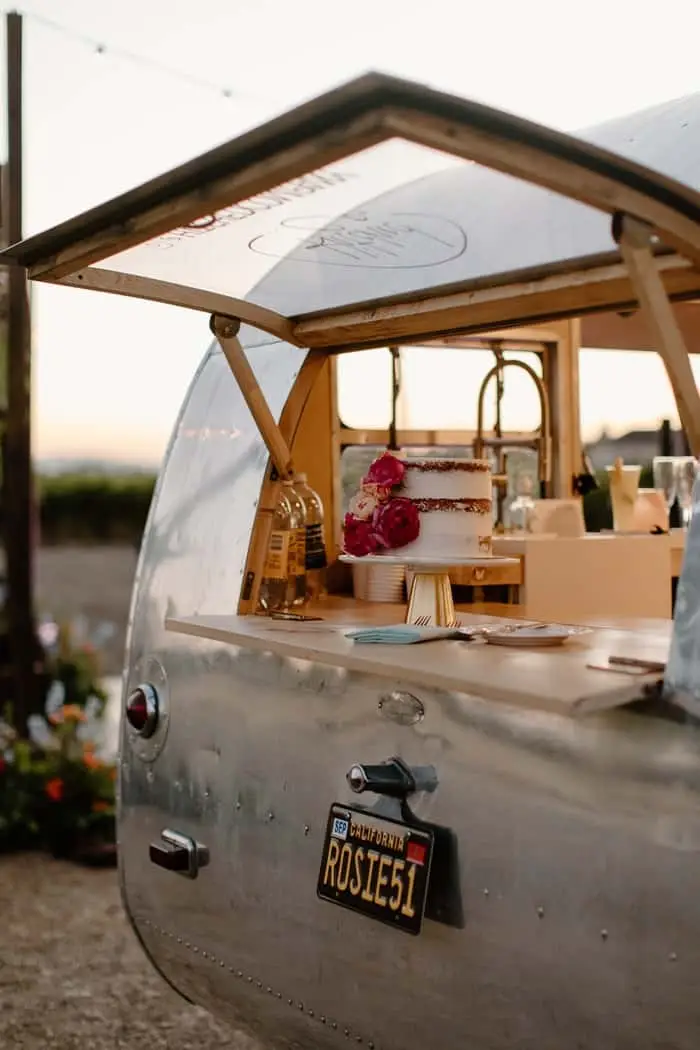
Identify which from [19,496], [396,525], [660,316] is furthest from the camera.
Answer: [19,496]

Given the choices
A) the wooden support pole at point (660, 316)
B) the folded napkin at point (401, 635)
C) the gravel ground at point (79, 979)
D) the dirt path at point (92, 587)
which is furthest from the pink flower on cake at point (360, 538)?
the dirt path at point (92, 587)

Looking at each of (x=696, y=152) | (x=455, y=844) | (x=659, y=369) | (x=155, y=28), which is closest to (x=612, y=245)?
(x=696, y=152)

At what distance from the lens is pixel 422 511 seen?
2783 millimetres

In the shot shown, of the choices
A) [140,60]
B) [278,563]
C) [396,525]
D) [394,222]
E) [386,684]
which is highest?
[140,60]

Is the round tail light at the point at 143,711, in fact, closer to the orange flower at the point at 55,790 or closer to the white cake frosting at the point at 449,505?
the white cake frosting at the point at 449,505

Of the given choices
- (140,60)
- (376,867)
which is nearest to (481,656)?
(376,867)

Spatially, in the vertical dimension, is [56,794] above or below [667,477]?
A: below

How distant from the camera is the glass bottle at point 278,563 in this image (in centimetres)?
308

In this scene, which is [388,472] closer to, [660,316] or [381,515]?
[381,515]

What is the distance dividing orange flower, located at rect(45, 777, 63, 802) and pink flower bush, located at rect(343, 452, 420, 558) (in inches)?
120

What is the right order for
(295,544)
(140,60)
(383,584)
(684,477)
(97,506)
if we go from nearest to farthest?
(295,544)
(383,584)
(684,477)
(140,60)
(97,506)

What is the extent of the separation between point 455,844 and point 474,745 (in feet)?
0.62

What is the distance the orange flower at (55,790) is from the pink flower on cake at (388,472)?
10.4 ft

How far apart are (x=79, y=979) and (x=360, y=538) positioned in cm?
225
